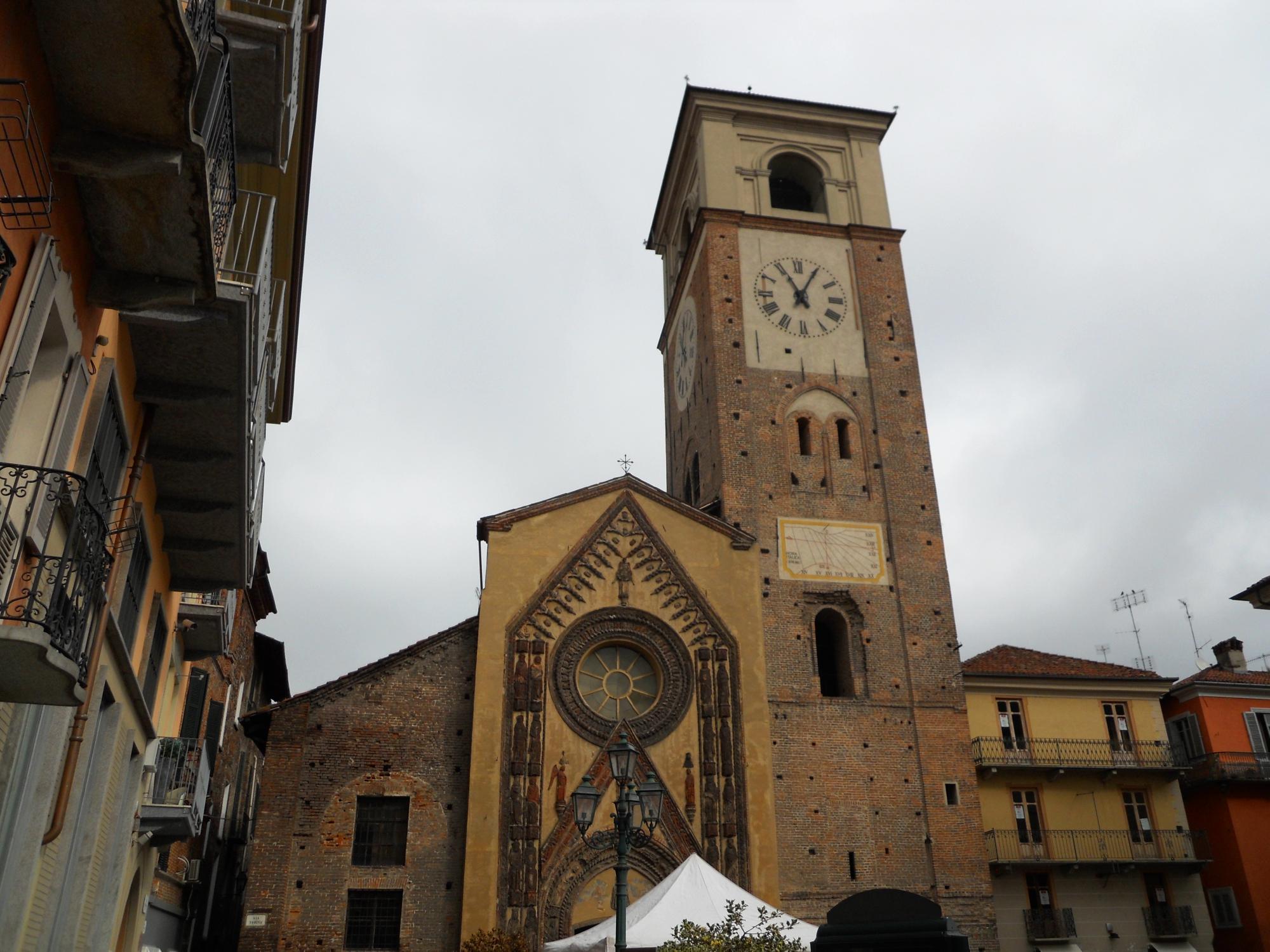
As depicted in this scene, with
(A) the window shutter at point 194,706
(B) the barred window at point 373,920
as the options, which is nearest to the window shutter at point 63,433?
(A) the window shutter at point 194,706

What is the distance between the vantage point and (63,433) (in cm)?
714

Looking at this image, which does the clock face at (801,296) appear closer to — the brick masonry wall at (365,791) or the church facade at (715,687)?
the church facade at (715,687)

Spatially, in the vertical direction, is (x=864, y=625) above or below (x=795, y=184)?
below

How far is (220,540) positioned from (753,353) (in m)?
18.6

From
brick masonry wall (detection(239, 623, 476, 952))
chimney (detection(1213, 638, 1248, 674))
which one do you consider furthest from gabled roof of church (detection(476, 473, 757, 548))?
chimney (detection(1213, 638, 1248, 674))

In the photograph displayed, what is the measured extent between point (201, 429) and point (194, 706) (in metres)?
12.9

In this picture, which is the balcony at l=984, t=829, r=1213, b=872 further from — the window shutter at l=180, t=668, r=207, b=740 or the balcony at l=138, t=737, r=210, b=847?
the balcony at l=138, t=737, r=210, b=847

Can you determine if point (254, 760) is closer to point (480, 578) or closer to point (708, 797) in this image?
point (480, 578)

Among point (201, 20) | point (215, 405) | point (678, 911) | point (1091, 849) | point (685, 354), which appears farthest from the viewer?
point (685, 354)

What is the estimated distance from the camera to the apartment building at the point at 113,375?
18.4ft

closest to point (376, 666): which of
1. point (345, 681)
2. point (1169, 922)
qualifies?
point (345, 681)

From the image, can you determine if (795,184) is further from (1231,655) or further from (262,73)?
(262,73)

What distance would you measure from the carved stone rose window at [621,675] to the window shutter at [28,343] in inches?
666

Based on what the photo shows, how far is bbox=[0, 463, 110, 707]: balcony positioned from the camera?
5.32m
